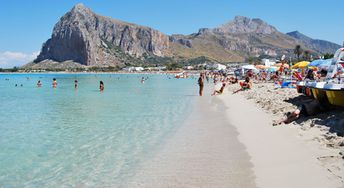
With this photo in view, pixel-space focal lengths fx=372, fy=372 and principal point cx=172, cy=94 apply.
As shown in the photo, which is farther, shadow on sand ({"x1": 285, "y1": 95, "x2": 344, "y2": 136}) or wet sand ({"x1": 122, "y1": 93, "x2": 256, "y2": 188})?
shadow on sand ({"x1": 285, "y1": 95, "x2": 344, "y2": 136})

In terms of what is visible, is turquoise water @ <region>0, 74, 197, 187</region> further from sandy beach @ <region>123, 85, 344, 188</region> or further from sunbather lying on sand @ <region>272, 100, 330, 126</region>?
sunbather lying on sand @ <region>272, 100, 330, 126</region>

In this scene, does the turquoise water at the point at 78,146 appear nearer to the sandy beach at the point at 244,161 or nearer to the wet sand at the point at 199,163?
the wet sand at the point at 199,163

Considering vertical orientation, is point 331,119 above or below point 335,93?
below

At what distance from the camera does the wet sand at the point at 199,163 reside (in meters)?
6.55

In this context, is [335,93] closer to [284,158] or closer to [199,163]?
[284,158]

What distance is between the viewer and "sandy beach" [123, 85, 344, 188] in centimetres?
629

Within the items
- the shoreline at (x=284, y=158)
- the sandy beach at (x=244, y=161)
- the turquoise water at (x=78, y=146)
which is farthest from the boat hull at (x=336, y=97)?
the turquoise water at (x=78, y=146)

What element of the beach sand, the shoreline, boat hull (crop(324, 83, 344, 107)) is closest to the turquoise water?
the shoreline

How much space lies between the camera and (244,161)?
7734 millimetres

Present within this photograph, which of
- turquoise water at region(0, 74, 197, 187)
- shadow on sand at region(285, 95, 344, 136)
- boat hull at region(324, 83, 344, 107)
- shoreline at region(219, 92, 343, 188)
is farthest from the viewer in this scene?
boat hull at region(324, 83, 344, 107)

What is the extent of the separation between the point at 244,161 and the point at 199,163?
0.93 metres

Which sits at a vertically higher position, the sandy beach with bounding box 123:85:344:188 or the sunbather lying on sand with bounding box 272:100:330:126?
the sunbather lying on sand with bounding box 272:100:330:126

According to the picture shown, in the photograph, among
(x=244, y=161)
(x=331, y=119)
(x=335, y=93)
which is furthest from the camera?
(x=335, y=93)

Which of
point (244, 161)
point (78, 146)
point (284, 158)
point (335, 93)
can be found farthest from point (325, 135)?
point (78, 146)
